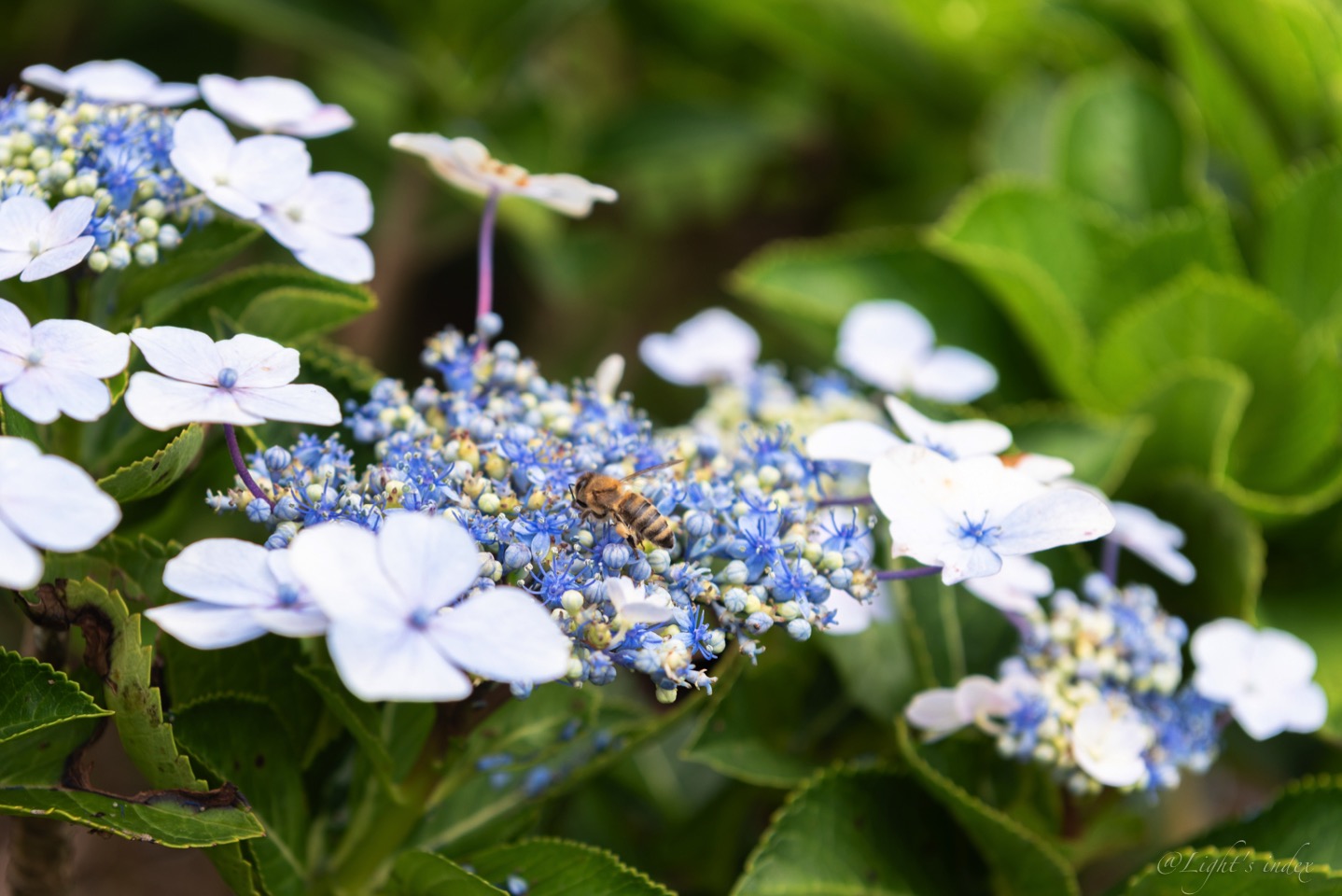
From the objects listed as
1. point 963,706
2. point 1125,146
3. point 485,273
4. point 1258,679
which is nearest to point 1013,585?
point 963,706

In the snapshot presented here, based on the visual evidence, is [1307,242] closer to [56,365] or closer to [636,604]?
[636,604]

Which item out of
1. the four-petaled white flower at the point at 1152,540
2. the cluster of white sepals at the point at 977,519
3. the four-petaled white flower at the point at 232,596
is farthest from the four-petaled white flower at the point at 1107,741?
the four-petaled white flower at the point at 232,596

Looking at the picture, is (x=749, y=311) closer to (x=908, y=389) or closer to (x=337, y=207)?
(x=908, y=389)

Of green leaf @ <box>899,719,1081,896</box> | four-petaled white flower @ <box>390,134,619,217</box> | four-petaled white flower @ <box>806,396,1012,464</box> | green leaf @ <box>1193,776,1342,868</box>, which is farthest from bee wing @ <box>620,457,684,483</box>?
green leaf @ <box>1193,776,1342,868</box>

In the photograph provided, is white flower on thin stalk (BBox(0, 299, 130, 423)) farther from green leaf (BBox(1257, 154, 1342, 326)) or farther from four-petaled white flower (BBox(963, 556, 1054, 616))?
green leaf (BBox(1257, 154, 1342, 326))

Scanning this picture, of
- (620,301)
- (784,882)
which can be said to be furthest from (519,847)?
(620,301)

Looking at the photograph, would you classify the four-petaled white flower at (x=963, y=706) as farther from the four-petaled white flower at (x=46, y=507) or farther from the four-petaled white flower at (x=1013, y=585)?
the four-petaled white flower at (x=46, y=507)
